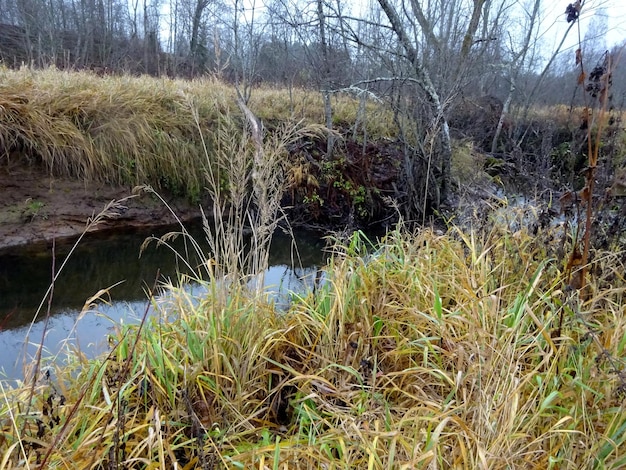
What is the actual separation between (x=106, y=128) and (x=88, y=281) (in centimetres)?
241

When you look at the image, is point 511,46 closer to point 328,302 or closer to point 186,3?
point 186,3

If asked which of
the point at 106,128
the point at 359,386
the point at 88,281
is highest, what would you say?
the point at 106,128

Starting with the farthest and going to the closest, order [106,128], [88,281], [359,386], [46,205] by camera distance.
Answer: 1. [106,128]
2. [46,205]
3. [88,281]
4. [359,386]

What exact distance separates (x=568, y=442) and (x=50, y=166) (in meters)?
5.74

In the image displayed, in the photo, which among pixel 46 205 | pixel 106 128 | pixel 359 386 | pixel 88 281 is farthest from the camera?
pixel 106 128

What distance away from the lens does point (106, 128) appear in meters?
5.61

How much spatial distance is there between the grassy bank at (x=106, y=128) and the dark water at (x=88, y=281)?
865mm

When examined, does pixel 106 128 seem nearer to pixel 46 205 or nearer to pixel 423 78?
pixel 46 205

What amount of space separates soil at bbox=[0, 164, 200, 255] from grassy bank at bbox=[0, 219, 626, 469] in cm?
334

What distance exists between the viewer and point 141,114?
5.91 meters

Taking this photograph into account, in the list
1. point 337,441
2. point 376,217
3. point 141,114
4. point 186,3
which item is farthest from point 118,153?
point 186,3

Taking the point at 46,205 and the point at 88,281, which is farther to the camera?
the point at 46,205

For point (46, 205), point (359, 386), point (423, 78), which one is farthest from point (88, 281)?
point (423, 78)

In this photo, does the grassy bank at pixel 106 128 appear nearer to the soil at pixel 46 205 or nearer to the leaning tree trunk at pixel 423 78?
the soil at pixel 46 205
